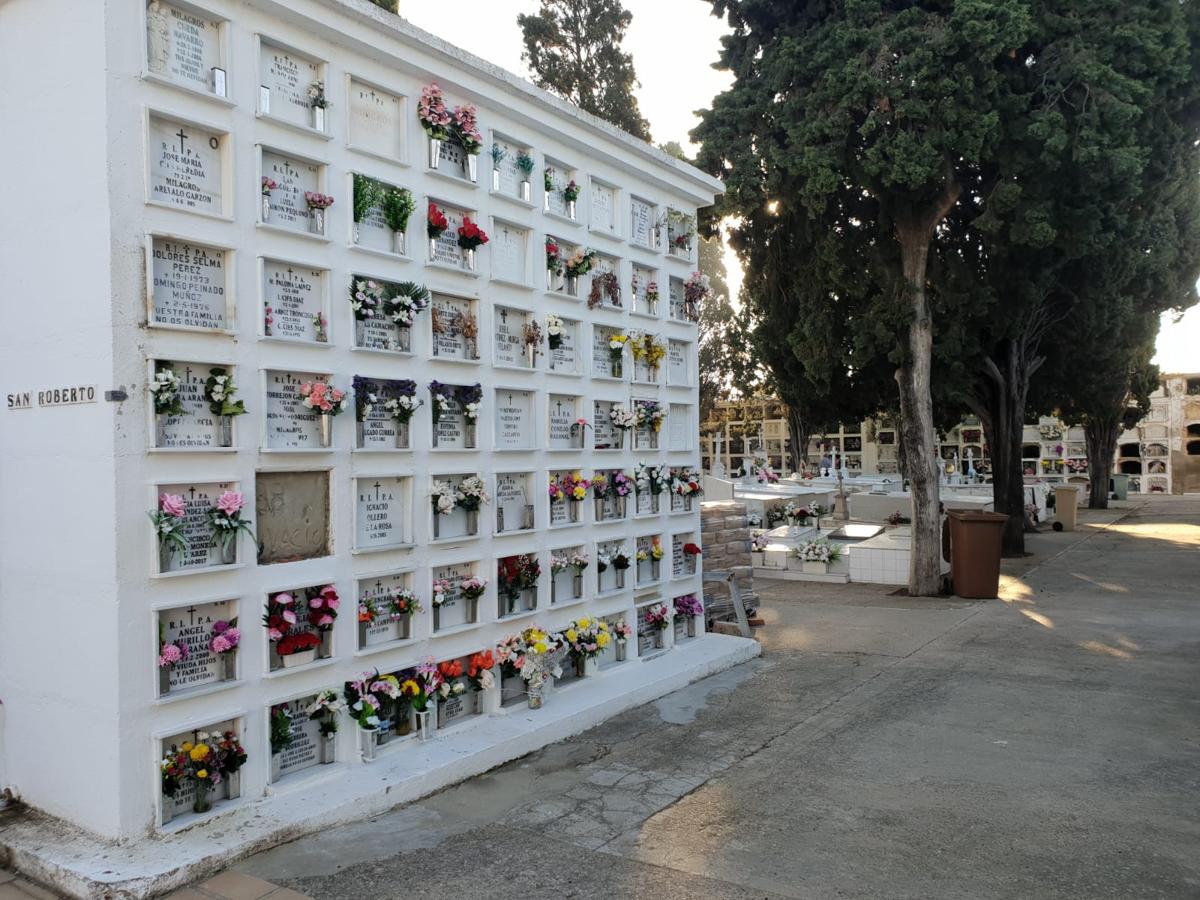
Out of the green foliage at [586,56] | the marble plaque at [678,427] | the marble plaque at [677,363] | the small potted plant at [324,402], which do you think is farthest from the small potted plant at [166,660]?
the green foliage at [586,56]

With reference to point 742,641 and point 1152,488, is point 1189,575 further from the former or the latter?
point 1152,488

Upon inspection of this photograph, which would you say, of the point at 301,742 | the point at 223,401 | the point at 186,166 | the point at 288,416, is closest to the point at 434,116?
the point at 186,166

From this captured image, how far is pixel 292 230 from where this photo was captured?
14.0ft

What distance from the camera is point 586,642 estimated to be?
600 centimetres

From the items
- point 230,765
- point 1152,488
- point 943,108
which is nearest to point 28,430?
point 230,765

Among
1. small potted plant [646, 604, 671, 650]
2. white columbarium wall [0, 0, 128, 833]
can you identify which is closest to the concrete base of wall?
white columbarium wall [0, 0, 128, 833]

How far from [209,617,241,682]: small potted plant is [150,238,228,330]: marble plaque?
1361mm

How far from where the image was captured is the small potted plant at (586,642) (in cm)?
591

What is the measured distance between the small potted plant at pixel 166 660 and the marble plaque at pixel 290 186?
2.02 m

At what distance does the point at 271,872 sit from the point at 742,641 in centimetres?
475

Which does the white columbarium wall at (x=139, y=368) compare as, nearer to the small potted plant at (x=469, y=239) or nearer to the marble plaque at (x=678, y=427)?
the small potted plant at (x=469, y=239)

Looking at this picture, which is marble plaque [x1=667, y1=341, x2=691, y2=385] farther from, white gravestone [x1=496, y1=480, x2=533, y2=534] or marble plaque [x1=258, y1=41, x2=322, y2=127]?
marble plaque [x1=258, y1=41, x2=322, y2=127]

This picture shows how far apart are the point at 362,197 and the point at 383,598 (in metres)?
2.17

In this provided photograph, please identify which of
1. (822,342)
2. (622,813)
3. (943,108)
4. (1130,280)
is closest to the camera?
(622,813)
